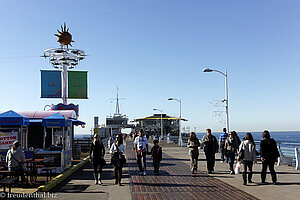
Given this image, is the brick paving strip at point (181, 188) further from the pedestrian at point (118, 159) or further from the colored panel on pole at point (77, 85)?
the colored panel on pole at point (77, 85)

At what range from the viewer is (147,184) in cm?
1036

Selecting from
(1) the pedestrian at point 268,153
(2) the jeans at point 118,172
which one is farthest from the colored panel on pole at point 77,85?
(1) the pedestrian at point 268,153

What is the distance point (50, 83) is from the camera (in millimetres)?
32406

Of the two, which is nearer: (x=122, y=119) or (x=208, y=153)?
(x=208, y=153)

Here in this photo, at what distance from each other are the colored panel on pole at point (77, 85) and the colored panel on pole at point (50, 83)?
137cm

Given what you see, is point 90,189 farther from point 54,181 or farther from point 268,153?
point 268,153

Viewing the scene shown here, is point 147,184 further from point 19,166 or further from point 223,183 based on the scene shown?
point 19,166

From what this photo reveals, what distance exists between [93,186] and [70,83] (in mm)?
24686

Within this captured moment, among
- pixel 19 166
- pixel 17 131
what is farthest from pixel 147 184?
A: pixel 17 131

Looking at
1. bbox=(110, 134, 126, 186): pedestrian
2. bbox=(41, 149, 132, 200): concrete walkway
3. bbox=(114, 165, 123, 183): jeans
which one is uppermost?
bbox=(110, 134, 126, 186): pedestrian

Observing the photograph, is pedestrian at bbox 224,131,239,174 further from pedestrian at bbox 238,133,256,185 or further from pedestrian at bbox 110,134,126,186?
pedestrian at bbox 110,134,126,186

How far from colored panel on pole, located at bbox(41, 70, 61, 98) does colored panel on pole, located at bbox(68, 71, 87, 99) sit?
4.51 feet

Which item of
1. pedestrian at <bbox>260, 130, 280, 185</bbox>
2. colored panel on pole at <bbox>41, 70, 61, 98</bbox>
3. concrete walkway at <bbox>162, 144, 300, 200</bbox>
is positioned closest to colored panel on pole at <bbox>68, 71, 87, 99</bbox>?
colored panel on pole at <bbox>41, 70, 61, 98</bbox>

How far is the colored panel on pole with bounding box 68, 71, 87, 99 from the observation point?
110 ft
